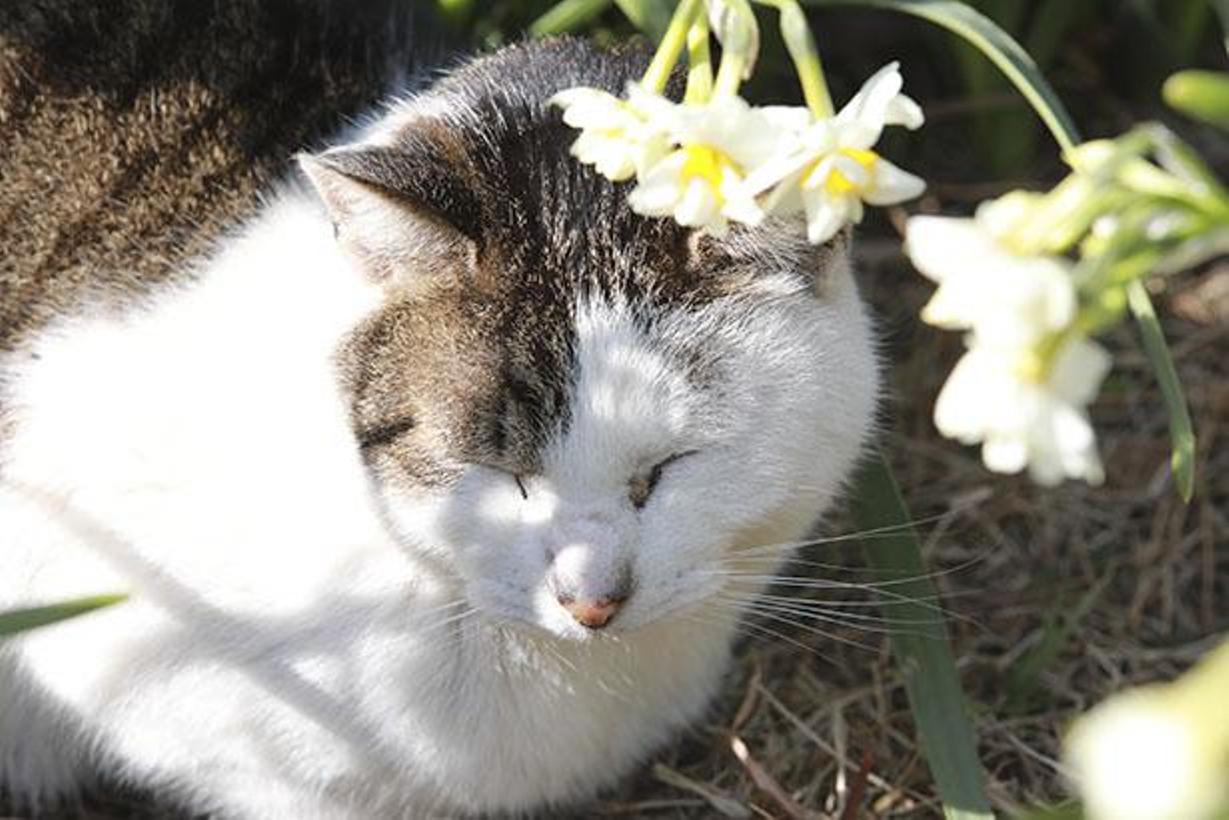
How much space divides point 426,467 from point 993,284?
610mm

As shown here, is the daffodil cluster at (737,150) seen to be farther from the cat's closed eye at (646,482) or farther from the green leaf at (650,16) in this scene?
the green leaf at (650,16)

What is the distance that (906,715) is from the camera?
1.89m

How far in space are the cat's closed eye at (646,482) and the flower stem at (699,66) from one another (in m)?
0.27

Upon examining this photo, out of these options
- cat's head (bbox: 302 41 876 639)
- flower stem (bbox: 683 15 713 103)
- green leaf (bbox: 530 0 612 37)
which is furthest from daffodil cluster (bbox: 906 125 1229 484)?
green leaf (bbox: 530 0 612 37)

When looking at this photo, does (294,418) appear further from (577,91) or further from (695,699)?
(695,699)

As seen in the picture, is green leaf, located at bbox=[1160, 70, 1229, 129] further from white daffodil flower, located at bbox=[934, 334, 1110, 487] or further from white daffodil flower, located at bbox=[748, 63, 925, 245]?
white daffodil flower, located at bbox=[748, 63, 925, 245]

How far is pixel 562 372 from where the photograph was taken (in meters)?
1.31

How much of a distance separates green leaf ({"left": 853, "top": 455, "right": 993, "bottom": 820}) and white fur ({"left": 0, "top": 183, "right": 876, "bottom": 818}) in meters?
0.16

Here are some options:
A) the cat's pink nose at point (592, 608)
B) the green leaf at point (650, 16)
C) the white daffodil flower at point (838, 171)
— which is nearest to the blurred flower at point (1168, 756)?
the white daffodil flower at point (838, 171)

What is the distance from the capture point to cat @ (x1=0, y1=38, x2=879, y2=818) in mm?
1321

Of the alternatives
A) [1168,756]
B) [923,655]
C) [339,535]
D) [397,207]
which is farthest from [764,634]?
[1168,756]

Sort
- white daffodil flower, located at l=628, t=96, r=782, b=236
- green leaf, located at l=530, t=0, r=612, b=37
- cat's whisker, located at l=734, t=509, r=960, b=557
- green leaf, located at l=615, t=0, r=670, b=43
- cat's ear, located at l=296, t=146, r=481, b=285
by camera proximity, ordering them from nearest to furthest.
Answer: white daffodil flower, located at l=628, t=96, r=782, b=236
cat's ear, located at l=296, t=146, r=481, b=285
cat's whisker, located at l=734, t=509, r=960, b=557
green leaf, located at l=615, t=0, r=670, b=43
green leaf, located at l=530, t=0, r=612, b=37

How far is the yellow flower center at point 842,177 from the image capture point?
114cm

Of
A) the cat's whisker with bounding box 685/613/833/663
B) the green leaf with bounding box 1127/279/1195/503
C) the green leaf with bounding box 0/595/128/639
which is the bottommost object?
the cat's whisker with bounding box 685/613/833/663
